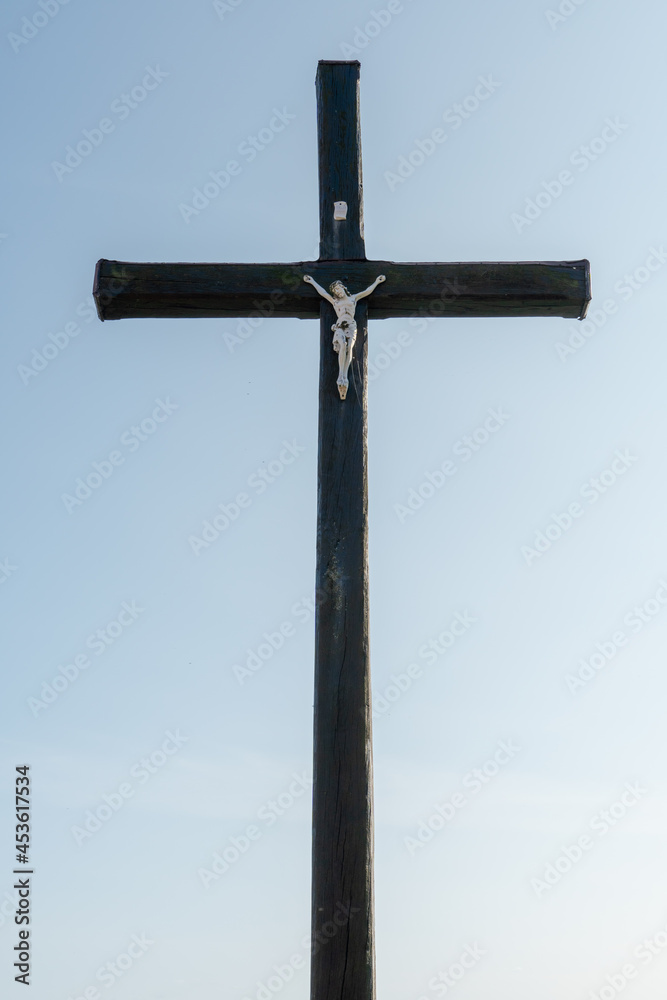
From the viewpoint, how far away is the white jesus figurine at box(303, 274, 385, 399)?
5.68 m

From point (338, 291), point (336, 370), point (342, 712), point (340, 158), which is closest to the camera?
point (342, 712)

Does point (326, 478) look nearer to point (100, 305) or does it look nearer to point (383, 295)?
point (383, 295)

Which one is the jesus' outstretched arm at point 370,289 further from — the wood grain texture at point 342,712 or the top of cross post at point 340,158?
the wood grain texture at point 342,712

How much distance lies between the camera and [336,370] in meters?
5.71

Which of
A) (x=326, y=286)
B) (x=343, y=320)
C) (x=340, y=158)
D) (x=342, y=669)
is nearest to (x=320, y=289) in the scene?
(x=326, y=286)

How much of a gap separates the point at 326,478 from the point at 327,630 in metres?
0.69

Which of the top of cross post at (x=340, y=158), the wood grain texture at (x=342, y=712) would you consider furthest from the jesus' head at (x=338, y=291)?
the wood grain texture at (x=342, y=712)

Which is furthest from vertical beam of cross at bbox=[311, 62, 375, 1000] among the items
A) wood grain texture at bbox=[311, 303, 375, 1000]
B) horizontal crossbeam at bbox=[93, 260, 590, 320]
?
horizontal crossbeam at bbox=[93, 260, 590, 320]

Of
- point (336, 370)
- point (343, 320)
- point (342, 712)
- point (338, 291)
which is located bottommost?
point (342, 712)

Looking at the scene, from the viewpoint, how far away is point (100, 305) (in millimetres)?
5969

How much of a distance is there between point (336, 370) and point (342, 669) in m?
1.40

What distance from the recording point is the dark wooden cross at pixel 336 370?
4.89m

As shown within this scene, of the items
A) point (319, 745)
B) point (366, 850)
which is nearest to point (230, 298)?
point (319, 745)

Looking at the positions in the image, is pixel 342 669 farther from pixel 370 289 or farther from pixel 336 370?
pixel 370 289
